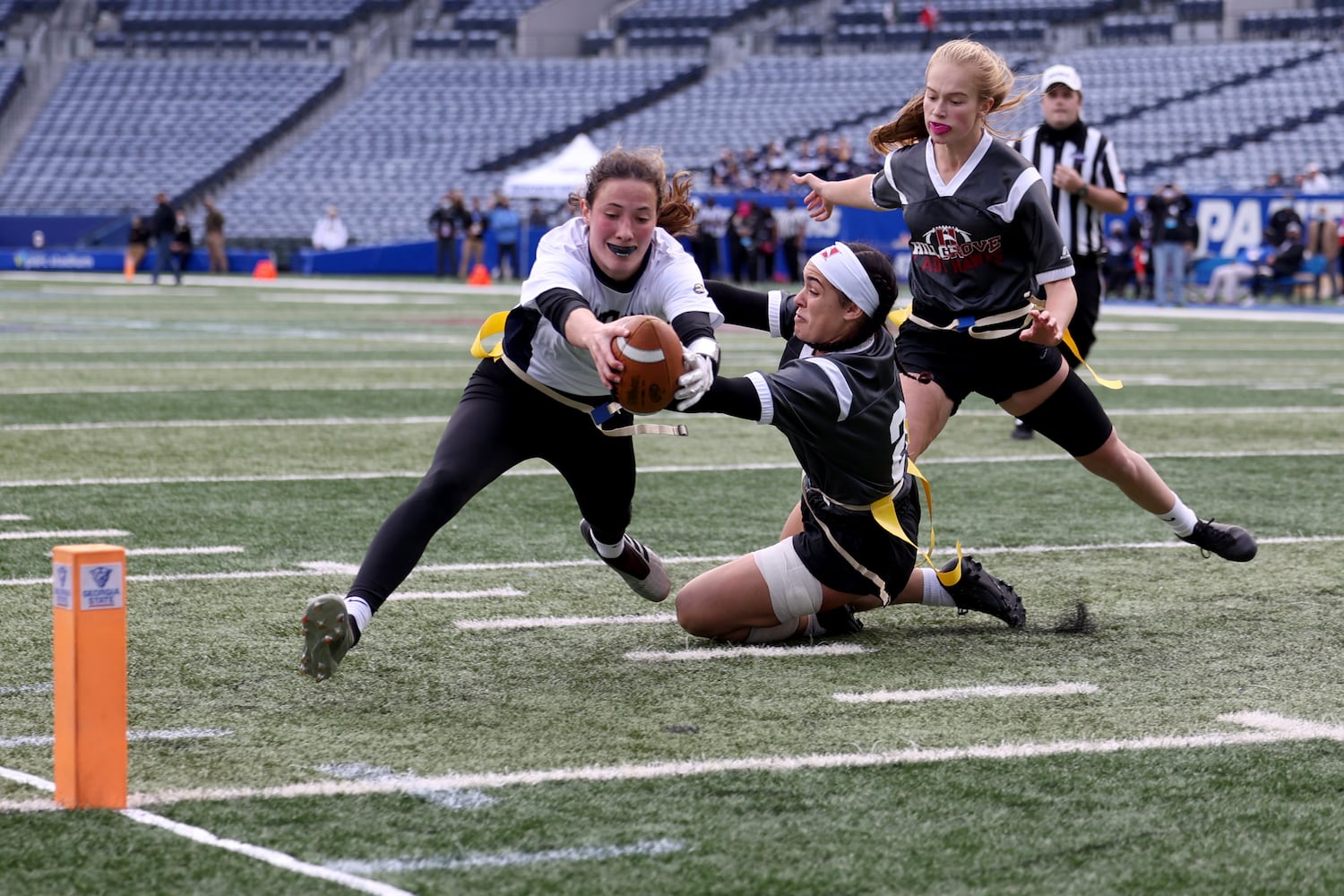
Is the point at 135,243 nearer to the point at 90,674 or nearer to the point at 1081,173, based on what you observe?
the point at 1081,173

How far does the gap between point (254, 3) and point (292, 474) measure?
42.1 m

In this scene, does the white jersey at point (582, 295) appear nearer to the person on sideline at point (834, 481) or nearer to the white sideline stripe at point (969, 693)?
the person on sideline at point (834, 481)

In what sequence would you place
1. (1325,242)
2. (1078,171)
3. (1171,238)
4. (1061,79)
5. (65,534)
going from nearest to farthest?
(65,534)
(1061,79)
(1078,171)
(1171,238)
(1325,242)

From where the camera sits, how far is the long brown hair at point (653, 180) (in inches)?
180

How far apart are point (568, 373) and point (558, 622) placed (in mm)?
888

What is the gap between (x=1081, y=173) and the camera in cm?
949

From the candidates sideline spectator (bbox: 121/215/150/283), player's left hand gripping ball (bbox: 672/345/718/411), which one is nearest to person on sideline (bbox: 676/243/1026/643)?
player's left hand gripping ball (bbox: 672/345/718/411)

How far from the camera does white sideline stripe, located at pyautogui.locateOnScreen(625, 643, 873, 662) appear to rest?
4898 millimetres

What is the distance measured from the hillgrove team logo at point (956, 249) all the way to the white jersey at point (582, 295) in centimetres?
107

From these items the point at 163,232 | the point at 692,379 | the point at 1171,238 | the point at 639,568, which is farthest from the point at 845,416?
the point at 163,232

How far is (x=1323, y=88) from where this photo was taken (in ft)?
109

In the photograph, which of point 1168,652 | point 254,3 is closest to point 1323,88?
point 254,3

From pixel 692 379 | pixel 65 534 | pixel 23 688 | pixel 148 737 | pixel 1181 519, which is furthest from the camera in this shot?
pixel 65 534

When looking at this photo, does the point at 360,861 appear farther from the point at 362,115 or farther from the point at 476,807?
the point at 362,115
